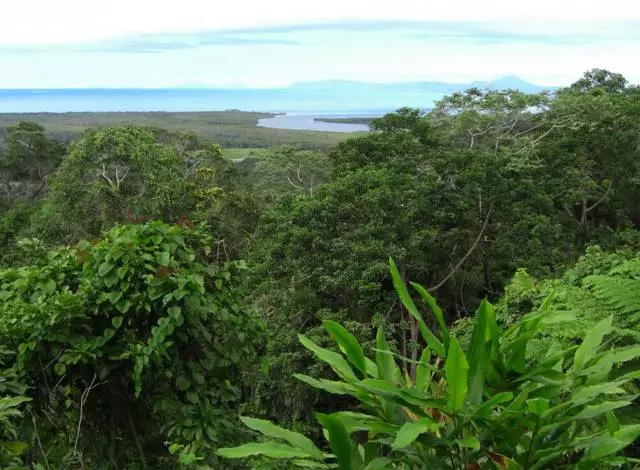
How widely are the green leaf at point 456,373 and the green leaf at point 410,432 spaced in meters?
0.08

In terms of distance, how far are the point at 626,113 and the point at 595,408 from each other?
648 inches

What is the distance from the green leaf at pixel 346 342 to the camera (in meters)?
1.43

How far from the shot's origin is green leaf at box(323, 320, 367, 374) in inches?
56.2

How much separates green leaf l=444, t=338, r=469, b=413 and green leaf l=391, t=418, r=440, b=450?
0.08 meters

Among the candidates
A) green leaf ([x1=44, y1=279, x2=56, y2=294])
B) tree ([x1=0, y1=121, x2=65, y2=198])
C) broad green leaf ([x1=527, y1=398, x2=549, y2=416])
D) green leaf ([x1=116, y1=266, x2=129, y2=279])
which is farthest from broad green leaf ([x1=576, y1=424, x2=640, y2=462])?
tree ([x1=0, y1=121, x2=65, y2=198])

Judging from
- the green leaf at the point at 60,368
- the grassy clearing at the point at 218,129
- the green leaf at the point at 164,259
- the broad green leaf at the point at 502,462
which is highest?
the grassy clearing at the point at 218,129

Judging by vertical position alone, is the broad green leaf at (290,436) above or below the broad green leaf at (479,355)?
below

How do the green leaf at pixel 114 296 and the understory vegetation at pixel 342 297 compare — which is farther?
the green leaf at pixel 114 296

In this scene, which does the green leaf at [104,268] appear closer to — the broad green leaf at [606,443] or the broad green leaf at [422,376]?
the broad green leaf at [422,376]

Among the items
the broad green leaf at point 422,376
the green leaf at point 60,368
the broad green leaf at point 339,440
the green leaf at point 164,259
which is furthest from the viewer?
the green leaf at point 164,259

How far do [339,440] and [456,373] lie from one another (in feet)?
1.01

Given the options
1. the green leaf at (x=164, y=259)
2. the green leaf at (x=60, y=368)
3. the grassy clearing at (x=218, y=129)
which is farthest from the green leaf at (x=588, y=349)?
the grassy clearing at (x=218, y=129)

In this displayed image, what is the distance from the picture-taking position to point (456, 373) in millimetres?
1303

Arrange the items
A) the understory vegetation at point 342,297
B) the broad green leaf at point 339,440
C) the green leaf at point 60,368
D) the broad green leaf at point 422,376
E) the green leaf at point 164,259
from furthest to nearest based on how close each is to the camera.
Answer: the green leaf at point 164,259, the green leaf at point 60,368, the broad green leaf at point 422,376, the understory vegetation at point 342,297, the broad green leaf at point 339,440
